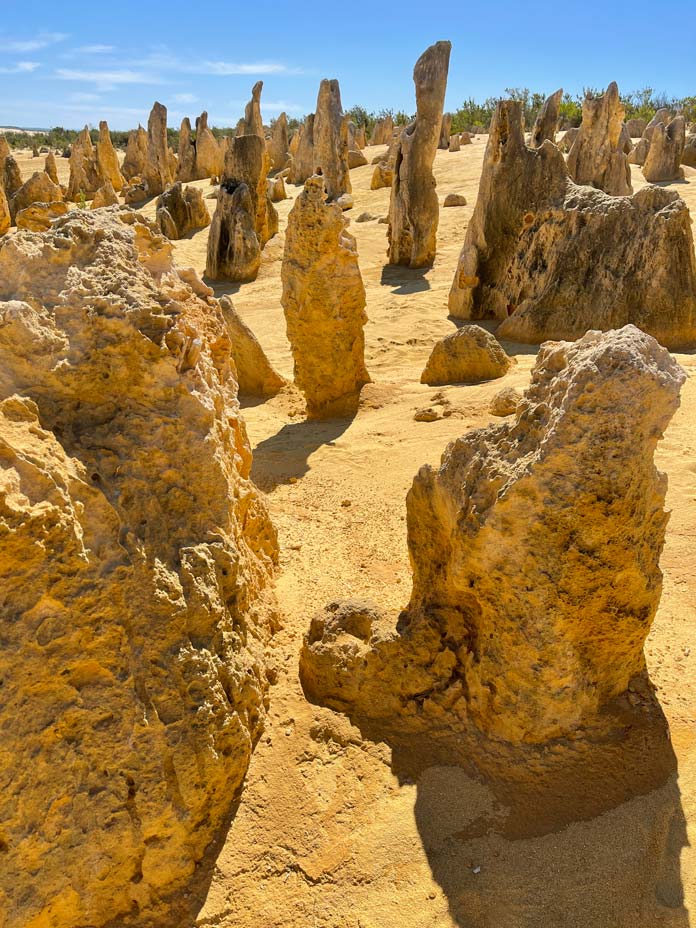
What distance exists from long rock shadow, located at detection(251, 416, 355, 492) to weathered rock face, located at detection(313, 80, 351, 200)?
1009 cm

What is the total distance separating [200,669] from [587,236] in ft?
21.1

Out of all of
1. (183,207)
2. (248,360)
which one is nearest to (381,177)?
(183,207)

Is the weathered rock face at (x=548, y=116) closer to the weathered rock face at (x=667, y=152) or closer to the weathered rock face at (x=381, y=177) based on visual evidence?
the weathered rock face at (x=667, y=152)

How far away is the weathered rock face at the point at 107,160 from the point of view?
64.7 ft

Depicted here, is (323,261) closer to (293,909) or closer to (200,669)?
(200,669)

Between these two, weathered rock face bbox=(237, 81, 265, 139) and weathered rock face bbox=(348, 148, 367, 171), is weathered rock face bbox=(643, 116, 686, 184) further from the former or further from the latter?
weathered rock face bbox=(237, 81, 265, 139)

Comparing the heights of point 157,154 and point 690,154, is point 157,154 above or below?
below

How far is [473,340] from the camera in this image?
6168 millimetres

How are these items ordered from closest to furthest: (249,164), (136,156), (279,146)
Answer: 1. (249,164)
2. (279,146)
3. (136,156)

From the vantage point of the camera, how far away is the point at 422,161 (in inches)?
415

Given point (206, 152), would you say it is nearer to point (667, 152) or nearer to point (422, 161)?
point (422, 161)

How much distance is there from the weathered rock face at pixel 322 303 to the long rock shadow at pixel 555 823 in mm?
Answer: 3951

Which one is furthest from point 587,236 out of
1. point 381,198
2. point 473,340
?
point 381,198

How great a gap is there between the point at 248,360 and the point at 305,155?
45.3ft
